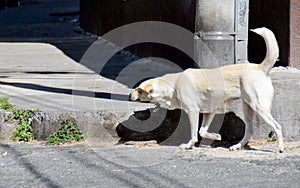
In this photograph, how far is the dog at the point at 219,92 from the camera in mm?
6496

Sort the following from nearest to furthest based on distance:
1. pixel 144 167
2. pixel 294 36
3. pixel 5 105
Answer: pixel 144 167 → pixel 5 105 → pixel 294 36

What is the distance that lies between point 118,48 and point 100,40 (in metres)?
2.36

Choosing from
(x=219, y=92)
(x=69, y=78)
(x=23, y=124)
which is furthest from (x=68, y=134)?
(x=69, y=78)

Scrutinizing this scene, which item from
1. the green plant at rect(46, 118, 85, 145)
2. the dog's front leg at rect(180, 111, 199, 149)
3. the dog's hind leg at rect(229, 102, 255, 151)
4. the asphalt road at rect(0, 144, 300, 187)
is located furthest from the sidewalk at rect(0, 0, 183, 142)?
the dog's hind leg at rect(229, 102, 255, 151)

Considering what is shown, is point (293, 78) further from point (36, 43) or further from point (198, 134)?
point (36, 43)

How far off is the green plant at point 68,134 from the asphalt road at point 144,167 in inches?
5.6

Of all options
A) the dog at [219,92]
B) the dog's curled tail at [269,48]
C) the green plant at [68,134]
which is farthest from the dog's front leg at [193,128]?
the green plant at [68,134]

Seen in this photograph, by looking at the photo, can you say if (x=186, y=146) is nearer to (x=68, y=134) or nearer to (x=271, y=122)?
(x=271, y=122)

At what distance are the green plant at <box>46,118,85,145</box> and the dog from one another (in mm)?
869

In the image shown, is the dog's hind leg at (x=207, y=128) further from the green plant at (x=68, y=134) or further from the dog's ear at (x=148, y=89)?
the green plant at (x=68, y=134)

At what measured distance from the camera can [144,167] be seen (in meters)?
6.30

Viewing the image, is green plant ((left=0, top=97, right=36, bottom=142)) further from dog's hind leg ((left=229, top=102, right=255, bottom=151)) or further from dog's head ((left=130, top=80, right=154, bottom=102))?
dog's hind leg ((left=229, top=102, right=255, bottom=151))

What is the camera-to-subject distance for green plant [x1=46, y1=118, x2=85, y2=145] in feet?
23.9

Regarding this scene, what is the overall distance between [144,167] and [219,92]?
0.99 metres
